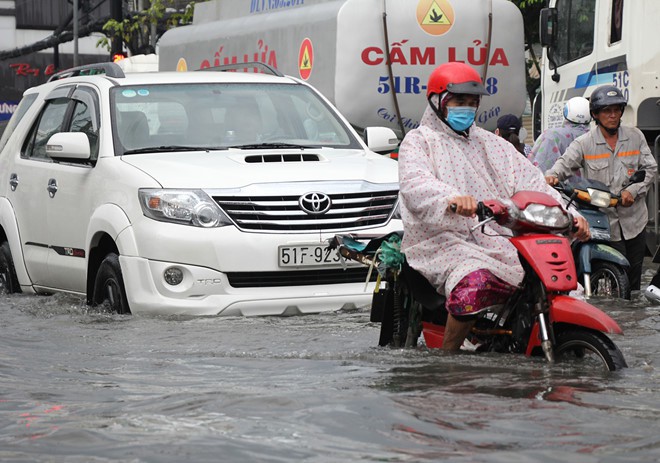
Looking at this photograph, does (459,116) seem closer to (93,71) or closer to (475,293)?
(475,293)

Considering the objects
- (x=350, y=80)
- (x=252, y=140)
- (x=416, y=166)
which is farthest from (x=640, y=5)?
(x=416, y=166)

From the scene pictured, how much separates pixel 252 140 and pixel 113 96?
100 centimetres

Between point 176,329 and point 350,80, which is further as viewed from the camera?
point 350,80

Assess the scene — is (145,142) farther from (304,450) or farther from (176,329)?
(304,450)

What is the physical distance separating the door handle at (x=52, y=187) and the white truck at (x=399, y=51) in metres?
5.23

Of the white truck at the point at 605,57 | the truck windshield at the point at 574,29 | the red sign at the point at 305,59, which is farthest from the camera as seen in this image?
the red sign at the point at 305,59

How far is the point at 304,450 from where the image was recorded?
4.68m

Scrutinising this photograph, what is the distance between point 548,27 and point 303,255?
748cm

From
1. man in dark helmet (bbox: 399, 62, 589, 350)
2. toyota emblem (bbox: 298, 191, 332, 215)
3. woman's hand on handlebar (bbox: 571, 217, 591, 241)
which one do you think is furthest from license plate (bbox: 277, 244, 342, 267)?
woman's hand on handlebar (bbox: 571, 217, 591, 241)

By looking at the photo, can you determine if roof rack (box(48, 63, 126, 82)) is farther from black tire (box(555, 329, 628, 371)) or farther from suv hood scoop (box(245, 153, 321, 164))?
black tire (box(555, 329, 628, 371))

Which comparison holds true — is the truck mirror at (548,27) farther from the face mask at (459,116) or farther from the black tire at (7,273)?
the face mask at (459,116)

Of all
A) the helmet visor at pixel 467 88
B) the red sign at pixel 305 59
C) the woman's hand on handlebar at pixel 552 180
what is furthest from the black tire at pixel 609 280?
the red sign at pixel 305 59

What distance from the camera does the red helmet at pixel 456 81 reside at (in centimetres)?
649

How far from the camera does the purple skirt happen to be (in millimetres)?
6211
